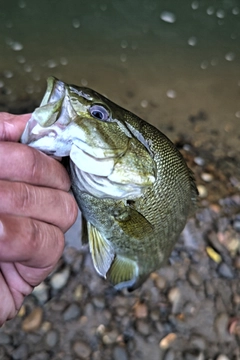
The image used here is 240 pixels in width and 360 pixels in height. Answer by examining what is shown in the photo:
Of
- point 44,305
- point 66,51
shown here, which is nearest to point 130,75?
point 66,51

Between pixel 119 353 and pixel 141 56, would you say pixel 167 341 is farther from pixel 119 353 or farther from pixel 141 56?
pixel 141 56

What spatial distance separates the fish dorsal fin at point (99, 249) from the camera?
1306 millimetres

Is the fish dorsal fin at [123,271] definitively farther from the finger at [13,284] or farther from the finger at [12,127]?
the finger at [12,127]

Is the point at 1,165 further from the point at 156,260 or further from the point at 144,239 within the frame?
the point at 156,260

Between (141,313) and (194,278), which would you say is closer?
(141,313)

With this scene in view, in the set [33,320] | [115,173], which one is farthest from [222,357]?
[115,173]

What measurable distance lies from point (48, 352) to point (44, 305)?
210 mm

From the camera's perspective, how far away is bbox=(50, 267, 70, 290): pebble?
6.72 feet

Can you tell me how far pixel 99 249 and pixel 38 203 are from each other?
37cm

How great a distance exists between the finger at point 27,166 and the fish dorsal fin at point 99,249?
0.95 feet

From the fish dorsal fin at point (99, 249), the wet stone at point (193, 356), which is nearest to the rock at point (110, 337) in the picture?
the wet stone at point (193, 356)

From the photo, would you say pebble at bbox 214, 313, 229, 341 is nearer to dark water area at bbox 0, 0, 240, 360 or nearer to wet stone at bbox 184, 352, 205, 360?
dark water area at bbox 0, 0, 240, 360

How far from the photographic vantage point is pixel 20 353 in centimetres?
185

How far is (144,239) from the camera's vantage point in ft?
4.44
